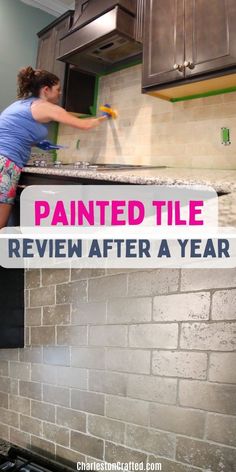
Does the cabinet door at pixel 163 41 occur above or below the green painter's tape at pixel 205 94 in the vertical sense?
above

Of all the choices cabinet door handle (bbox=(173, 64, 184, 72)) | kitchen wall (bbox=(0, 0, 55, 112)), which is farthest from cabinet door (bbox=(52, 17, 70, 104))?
cabinet door handle (bbox=(173, 64, 184, 72))

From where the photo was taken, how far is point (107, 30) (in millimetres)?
2492

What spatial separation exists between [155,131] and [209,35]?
2.66 feet

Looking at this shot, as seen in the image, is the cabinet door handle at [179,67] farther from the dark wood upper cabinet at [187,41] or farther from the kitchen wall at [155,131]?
the kitchen wall at [155,131]

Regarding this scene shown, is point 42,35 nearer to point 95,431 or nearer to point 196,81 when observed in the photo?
point 196,81

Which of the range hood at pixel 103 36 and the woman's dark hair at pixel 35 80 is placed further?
the range hood at pixel 103 36

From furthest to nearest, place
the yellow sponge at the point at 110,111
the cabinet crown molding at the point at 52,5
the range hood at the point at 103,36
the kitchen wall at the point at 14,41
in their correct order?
the cabinet crown molding at the point at 52,5, the kitchen wall at the point at 14,41, the yellow sponge at the point at 110,111, the range hood at the point at 103,36

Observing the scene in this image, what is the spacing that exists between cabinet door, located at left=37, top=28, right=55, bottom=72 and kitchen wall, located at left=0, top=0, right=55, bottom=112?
0.18m

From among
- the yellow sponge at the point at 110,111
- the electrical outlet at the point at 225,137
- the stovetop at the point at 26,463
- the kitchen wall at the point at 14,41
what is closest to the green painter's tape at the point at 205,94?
the electrical outlet at the point at 225,137

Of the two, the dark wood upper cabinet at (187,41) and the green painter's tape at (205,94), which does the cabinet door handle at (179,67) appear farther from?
the green painter's tape at (205,94)

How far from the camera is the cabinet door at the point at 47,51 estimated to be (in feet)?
10.8

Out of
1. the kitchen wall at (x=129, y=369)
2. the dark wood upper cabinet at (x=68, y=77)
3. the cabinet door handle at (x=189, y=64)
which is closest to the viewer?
the kitchen wall at (x=129, y=369)

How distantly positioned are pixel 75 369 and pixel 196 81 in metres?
1.84

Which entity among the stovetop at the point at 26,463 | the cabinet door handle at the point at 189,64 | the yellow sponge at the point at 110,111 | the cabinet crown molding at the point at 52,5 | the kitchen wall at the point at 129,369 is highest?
the cabinet crown molding at the point at 52,5
